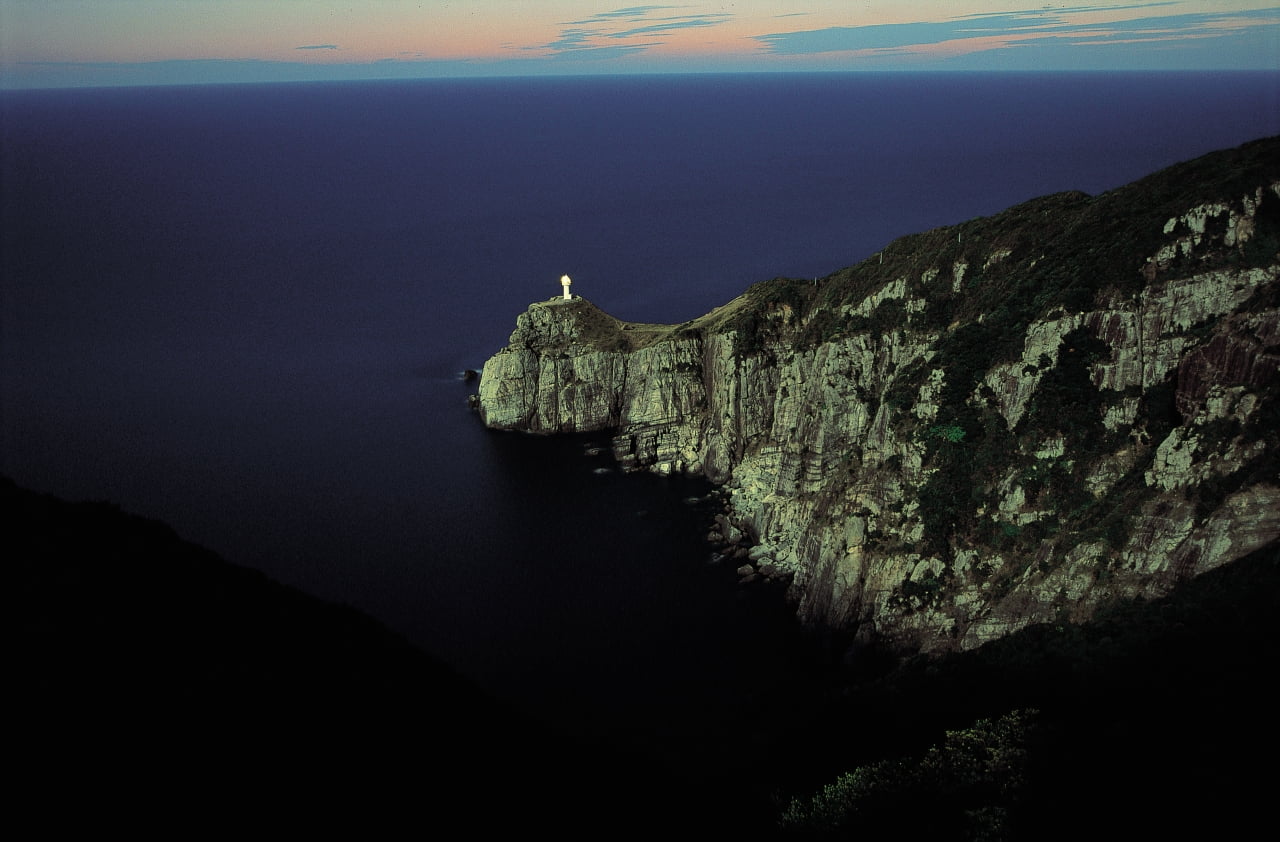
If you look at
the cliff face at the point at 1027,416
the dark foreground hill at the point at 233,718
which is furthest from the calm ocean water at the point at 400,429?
the dark foreground hill at the point at 233,718

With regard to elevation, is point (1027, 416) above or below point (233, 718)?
above

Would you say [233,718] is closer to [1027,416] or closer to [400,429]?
[1027,416]

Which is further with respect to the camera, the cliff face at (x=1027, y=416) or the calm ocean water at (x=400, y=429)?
the calm ocean water at (x=400, y=429)

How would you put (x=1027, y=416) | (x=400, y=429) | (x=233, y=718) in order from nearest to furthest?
(x=233, y=718), (x=1027, y=416), (x=400, y=429)

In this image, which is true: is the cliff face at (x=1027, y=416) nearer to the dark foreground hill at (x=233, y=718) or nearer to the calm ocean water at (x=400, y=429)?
the calm ocean water at (x=400, y=429)

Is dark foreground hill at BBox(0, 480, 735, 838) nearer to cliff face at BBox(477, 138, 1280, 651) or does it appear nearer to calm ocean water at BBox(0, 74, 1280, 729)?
calm ocean water at BBox(0, 74, 1280, 729)

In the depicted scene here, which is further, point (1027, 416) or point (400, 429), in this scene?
point (400, 429)

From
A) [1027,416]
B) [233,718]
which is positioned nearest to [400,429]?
[1027,416]

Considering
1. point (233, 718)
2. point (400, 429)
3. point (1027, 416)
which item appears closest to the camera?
point (233, 718)

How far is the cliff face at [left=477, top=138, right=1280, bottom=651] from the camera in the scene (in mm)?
46094

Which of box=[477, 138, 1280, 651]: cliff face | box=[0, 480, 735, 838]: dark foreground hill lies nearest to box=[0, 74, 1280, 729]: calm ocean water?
box=[477, 138, 1280, 651]: cliff face

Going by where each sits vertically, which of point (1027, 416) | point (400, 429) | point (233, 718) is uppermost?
point (1027, 416)

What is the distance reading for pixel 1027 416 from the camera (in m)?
54.4

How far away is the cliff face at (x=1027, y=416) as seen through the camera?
46.1m
